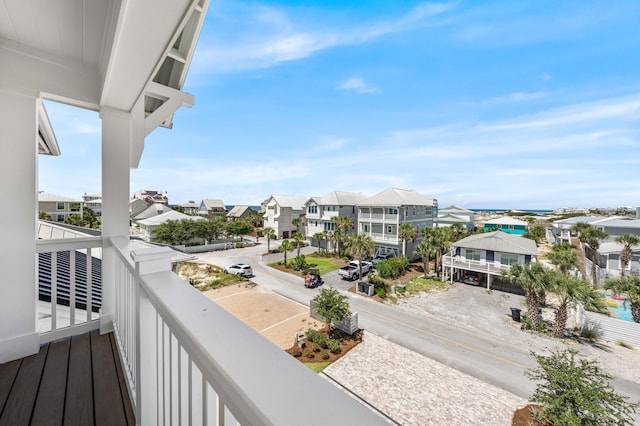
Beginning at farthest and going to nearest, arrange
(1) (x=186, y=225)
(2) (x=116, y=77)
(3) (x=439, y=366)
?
(1) (x=186, y=225) < (3) (x=439, y=366) < (2) (x=116, y=77)

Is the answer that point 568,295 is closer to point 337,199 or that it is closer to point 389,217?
point 389,217

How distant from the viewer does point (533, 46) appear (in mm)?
10977

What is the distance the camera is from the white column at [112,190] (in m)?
2.69

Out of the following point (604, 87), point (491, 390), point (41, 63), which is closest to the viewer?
point (41, 63)

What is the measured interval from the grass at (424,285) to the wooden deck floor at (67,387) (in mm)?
11674

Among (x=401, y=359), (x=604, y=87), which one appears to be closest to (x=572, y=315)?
(x=401, y=359)

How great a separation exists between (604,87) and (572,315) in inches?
502

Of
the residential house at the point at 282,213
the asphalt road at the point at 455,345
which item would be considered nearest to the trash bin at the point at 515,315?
the asphalt road at the point at 455,345

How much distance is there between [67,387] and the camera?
1925mm

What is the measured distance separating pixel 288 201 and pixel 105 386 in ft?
80.5

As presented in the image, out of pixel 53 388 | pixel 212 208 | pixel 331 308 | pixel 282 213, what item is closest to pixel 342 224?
pixel 282 213

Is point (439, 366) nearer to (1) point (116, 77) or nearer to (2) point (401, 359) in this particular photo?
(2) point (401, 359)

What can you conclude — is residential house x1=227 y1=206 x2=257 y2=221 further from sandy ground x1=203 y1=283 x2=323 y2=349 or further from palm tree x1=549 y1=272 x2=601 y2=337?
palm tree x1=549 y1=272 x2=601 y2=337

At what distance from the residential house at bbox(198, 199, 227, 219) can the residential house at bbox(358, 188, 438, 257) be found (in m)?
28.3
